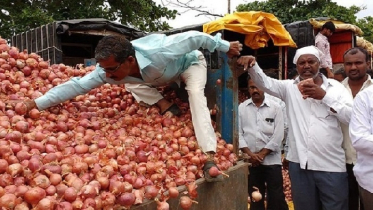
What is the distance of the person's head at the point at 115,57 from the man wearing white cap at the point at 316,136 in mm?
902

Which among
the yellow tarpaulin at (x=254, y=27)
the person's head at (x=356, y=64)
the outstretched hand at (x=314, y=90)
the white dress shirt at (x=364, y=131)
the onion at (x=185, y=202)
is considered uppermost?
the yellow tarpaulin at (x=254, y=27)

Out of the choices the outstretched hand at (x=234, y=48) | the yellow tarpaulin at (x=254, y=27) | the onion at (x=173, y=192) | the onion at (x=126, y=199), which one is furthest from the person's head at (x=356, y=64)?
the yellow tarpaulin at (x=254, y=27)

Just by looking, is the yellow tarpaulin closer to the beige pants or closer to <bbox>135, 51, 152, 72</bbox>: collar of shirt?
the beige pants

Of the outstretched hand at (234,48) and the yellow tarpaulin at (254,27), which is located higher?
the yellow tarpaulin at (254,27)

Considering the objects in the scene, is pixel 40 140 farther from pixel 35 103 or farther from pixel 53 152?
pixel 35 103

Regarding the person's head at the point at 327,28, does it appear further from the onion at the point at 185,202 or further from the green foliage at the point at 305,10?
the onion at the point at 185,202

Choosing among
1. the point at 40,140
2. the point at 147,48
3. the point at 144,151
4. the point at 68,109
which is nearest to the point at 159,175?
the point at 144,151

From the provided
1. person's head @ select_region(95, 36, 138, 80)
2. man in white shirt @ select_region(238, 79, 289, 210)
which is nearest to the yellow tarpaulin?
man in white shirt @ select_region(238, 79, 289, 210)

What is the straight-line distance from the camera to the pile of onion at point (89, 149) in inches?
75.3

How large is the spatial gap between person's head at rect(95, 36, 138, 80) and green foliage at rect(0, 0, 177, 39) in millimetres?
8773

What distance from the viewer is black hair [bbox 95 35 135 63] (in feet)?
8.36

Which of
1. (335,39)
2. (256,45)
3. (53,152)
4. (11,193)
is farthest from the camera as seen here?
(335,39)

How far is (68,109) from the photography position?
10.2 feet

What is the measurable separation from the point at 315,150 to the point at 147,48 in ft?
5.06
